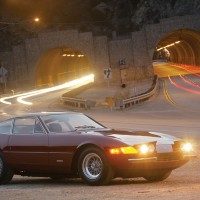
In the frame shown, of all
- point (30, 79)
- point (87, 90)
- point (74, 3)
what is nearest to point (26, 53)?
point (30, 79)

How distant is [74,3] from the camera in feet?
394

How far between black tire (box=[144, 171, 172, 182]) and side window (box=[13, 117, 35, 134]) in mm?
2450

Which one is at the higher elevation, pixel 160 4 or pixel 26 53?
pixel 160 4

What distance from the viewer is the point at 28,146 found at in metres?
12.8

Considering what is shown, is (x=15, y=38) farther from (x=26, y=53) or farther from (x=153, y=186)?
(x=153, y=186)

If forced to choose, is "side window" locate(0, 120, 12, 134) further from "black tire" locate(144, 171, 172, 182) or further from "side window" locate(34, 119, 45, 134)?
"black tire" locate(144, 171, 172, 182)

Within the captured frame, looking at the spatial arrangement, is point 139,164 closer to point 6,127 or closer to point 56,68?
point 6,127

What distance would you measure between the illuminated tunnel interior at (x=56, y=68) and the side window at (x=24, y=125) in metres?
70.2

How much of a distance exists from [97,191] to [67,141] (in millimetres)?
1579

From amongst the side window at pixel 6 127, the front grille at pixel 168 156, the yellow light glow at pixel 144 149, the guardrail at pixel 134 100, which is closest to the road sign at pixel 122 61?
the guardrail at pixel 134 100

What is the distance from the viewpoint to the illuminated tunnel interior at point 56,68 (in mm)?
86681

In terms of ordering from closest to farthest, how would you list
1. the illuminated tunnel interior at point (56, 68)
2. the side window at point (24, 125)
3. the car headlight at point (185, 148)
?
the car headlight at point (185, 148)
the side window at point (24, 125)
the illuminated tunnel interior at point (56, 68)

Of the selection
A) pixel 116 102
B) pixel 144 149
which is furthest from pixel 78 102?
pixel 144 149

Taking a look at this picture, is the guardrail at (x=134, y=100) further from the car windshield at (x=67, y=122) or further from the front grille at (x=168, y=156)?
the front grille at (x=168, y=156)
